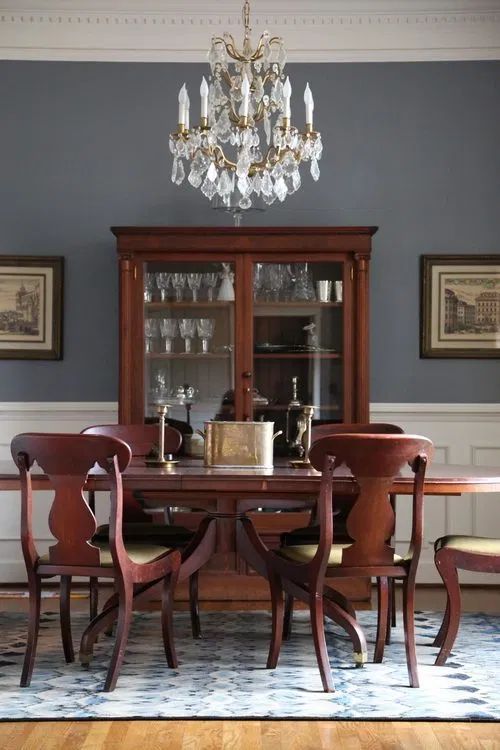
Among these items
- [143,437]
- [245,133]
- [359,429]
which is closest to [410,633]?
[359,429]

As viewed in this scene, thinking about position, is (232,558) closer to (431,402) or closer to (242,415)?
(242,415)

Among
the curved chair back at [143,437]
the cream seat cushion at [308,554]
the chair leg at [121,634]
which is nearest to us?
the chair leg at [121,634]

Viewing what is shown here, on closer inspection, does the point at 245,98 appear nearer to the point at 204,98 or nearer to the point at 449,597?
the point at 204,98

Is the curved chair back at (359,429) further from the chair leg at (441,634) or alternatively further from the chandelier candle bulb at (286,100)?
the chandelier candle bulb at (286,100)

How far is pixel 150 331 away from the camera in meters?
5.09

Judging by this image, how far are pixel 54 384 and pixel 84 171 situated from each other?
1086 millimetres

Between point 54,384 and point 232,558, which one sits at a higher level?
point 54,384

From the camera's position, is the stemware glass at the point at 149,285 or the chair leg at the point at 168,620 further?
the stemware glass at the point at 149,285

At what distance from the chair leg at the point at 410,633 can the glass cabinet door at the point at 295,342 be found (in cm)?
166

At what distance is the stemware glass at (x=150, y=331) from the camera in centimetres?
507

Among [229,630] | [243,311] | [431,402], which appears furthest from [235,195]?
[229,630]

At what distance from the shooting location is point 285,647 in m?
3.91

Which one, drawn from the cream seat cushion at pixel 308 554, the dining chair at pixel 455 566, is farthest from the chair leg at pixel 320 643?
the dining chair at pixel 455 566

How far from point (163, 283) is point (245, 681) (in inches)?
88.0
